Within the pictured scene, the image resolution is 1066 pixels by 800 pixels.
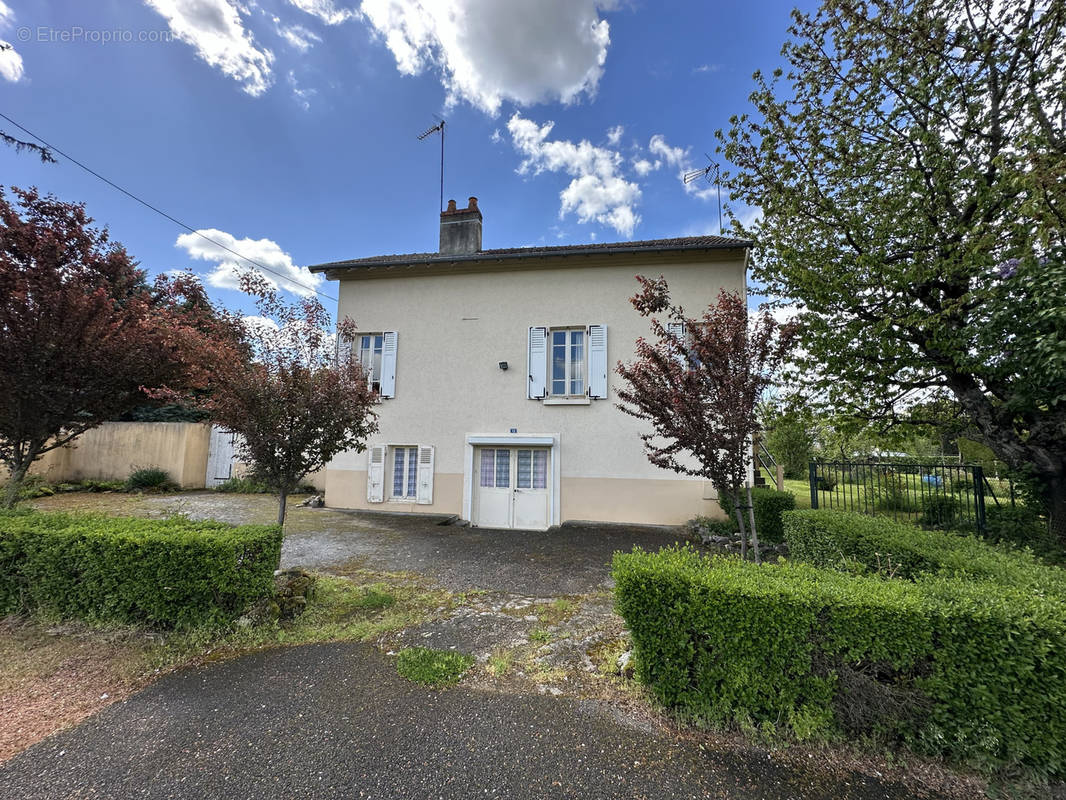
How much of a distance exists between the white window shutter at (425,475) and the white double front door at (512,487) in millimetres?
1181

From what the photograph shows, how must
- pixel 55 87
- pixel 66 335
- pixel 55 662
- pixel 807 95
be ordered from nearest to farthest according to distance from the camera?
pixel 55 662 < pixel 66 335 < pixel 55 87 < pixel 807 95

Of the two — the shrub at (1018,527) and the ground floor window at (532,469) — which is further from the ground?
the ground floor window at (532,469)

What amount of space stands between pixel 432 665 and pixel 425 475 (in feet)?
24.1

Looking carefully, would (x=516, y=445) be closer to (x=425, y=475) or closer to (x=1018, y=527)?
(x=425, y=475)

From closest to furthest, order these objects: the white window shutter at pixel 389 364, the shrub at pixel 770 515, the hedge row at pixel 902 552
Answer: the hedge row at pixel 902 552 → the shrub at pixel 770 515 → the white window shutter at pixel 389 364

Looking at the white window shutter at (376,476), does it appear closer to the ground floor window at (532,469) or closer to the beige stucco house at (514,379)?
the beige stucco house at (514,379)

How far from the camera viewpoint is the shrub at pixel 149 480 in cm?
1274

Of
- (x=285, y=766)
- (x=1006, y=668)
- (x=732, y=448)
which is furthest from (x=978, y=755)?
(x=285, y=766)

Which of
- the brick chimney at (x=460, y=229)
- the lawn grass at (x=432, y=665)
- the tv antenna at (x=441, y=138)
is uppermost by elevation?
the tv antenna at (x=441, y=138)

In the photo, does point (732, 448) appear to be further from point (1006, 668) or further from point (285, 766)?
point (285, 766)

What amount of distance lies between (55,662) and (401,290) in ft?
29.9

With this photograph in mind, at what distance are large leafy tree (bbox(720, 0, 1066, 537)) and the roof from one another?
147 centimetres

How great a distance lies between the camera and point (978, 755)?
7.07 feet

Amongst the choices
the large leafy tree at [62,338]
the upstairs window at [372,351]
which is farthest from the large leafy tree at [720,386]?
the upstairs window at [372,351]
